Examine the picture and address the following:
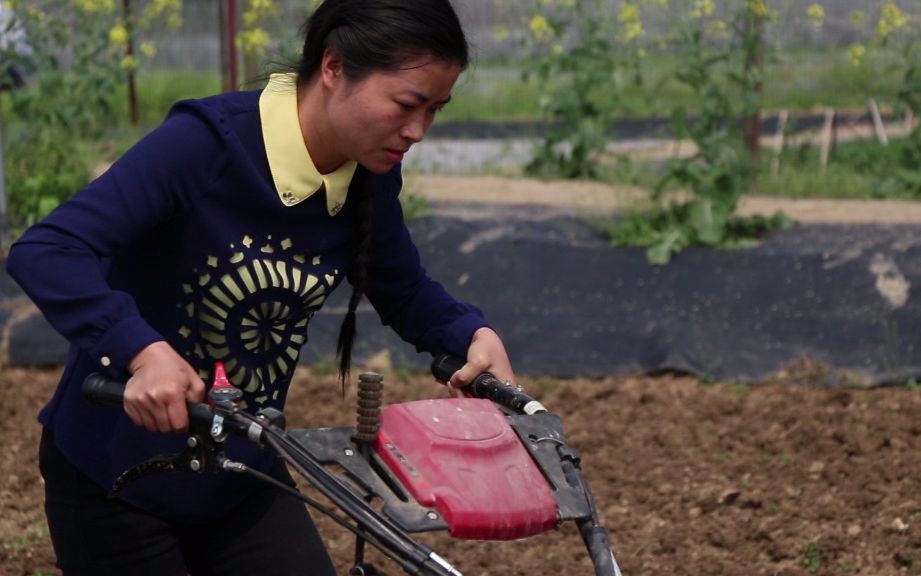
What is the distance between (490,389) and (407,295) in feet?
0.99

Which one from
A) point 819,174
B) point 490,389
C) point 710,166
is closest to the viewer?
point 490,389

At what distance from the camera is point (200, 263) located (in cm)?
243

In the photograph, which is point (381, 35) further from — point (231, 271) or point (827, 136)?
point (827, 136)

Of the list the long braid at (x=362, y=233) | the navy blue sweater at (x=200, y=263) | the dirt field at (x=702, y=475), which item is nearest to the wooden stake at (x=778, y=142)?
the dirt field at (x=702, y=475)

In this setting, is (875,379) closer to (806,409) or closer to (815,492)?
(806,409)

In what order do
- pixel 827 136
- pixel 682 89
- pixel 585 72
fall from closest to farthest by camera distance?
pixel 585 72
pixel 827 136
pixel 682 89

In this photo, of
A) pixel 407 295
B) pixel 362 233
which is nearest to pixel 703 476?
pixel 407 295

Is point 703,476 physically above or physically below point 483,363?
below

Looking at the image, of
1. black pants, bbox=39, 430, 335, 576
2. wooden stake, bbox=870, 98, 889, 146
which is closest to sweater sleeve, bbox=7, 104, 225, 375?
black pants, bbox=39, 430, 335, 576

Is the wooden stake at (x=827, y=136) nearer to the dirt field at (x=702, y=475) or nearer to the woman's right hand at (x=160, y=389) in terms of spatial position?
the dirt field at (x=702, y=475)

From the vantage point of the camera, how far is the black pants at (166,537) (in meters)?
2.54

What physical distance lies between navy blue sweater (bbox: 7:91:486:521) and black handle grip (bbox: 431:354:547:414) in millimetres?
28

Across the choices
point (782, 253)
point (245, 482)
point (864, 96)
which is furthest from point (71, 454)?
point (864, 96)

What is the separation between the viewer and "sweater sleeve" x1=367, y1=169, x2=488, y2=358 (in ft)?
8.76
